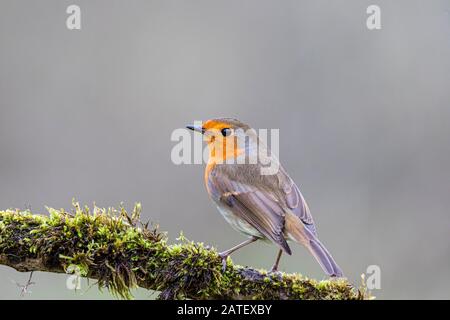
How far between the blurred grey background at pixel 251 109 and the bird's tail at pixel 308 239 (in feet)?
9.14

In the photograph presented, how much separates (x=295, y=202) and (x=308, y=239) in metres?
0.39

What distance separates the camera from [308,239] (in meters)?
4.27

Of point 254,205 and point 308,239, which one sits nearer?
point 308,239

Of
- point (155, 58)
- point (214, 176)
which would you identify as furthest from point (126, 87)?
point (214, 176)

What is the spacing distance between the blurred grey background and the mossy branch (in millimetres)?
3524

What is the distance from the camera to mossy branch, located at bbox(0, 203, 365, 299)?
351cm

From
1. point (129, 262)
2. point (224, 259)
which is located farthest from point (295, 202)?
point (129, 262)

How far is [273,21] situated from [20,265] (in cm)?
753

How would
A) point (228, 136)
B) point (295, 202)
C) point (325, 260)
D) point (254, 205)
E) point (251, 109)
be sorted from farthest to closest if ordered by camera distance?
point (251, 109) < point (228, 136) < point (295, 202) < point (254, 205) < point (325, 260)

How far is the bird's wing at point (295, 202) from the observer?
4.46 metres

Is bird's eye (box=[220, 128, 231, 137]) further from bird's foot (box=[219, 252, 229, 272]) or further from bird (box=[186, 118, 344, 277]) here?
bird's foot (box=[219, 252, 229, 272])

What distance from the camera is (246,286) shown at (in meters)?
3.63

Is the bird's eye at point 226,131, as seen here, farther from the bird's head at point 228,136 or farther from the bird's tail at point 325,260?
the bird's tail at point 325,260

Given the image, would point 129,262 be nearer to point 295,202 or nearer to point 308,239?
point 308,239
